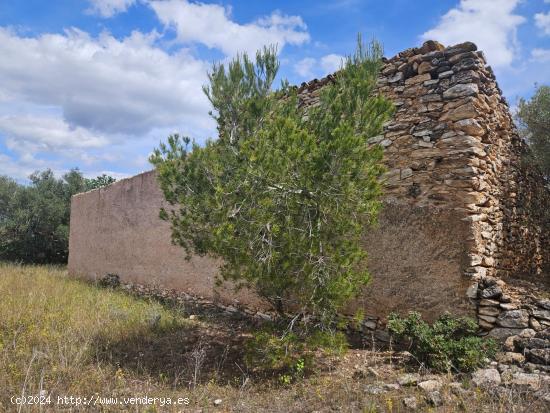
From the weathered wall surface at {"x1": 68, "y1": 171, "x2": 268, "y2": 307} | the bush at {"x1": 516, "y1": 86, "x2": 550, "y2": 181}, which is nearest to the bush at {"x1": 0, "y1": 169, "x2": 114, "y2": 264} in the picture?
the weathered wall surface at {"x1": 68, "y1": 171, "x2": 268, "y2": 307}

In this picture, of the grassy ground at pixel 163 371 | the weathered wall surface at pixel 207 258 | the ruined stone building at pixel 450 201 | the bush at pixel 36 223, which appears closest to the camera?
the grassy ground at pixel 163 371

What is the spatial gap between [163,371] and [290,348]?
4.75 feet

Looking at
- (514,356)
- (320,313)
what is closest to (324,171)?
(320,313)

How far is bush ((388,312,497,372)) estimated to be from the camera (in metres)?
4.09

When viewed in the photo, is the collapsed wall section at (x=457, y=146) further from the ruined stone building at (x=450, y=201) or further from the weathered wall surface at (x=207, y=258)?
the weathered wall surface at (x=207, y=258)

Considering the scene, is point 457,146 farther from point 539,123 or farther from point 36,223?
point 36,223

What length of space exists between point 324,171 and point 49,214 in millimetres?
13485

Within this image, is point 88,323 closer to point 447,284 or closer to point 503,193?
point 447,284

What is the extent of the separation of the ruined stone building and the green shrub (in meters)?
1.10

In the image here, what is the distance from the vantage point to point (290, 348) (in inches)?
159

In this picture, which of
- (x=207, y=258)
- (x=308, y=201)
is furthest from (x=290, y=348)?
(x=207, y=258)

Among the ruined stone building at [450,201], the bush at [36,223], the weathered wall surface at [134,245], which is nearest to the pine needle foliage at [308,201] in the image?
the ruined stone building at [450,201]

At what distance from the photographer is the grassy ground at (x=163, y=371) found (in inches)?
138

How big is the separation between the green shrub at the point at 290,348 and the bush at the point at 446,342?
819 mm
